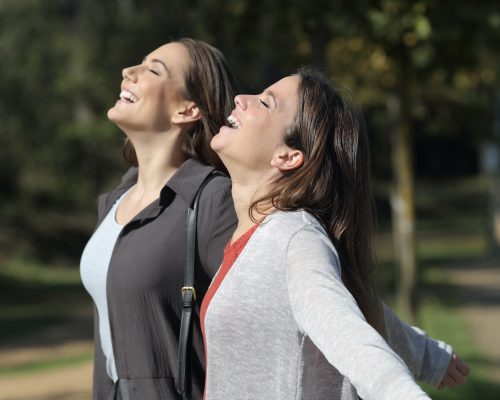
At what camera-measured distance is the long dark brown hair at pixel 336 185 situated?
2.44 metres

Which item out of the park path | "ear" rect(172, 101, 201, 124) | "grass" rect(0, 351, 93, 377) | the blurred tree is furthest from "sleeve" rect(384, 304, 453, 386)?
"grass" rect(0, 351, 93, 377)

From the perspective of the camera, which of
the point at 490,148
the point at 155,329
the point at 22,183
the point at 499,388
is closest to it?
the point at 155,329

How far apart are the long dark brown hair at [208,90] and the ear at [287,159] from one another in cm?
73

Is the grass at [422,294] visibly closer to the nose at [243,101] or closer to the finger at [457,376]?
the finger at [457,376]

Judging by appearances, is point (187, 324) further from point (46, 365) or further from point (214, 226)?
point (46, 365)

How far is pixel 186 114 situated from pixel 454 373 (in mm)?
1141

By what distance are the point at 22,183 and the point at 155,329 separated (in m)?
21.0

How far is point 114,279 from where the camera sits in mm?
2943

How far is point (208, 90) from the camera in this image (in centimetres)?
323

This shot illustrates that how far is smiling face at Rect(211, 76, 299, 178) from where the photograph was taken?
253cm

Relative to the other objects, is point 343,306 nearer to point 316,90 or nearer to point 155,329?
point 316,90

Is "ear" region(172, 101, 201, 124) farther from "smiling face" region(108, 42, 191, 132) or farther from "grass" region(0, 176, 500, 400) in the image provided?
"grass" region(0, 176, 500, 400)

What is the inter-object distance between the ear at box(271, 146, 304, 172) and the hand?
2.71ft

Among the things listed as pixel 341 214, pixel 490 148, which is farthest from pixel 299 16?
pixel 490 148
